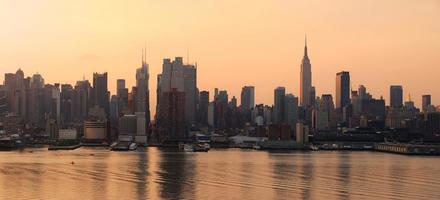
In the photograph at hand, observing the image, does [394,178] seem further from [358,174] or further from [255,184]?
[255,184]

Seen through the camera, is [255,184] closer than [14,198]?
No

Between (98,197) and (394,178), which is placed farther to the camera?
(394,178)

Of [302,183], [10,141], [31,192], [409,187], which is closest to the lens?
[31,192]

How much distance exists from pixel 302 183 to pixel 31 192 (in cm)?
2423

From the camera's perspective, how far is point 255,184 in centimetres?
6162

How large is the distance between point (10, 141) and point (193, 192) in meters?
155

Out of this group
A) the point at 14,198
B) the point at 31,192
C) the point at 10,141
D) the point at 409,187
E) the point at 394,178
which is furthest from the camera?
the point at 10,141

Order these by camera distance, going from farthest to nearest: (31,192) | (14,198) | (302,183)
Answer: (302,183) → (31,192) → (14,198)

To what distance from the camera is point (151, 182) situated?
63406 mm

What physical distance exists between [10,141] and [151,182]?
145m

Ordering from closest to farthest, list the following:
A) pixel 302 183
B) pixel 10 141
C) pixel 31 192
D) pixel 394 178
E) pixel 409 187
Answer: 1. pixel 31 192
2. pixel 409 187
3. pixel 302 183
4. pixel 394 178
5. pixel 10 141

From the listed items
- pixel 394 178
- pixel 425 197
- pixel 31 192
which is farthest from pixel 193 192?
pixel 394 178

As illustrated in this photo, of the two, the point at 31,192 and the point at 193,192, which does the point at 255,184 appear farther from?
the point at 31,192

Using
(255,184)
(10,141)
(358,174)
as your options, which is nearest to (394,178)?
(358,174)
